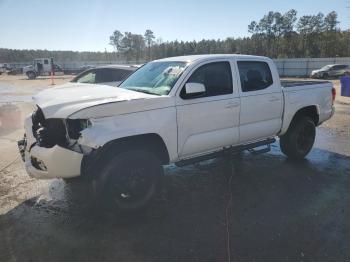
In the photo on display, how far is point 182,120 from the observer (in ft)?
15.5

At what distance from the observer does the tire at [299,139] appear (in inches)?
259

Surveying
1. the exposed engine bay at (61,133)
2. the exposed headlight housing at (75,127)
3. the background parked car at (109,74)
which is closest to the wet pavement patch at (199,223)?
the exposed engine bay at (61,133)

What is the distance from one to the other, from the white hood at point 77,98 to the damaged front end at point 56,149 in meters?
0.16

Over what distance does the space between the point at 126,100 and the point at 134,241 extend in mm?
1584

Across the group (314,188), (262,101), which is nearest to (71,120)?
(262,101)

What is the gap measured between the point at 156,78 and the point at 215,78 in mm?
846

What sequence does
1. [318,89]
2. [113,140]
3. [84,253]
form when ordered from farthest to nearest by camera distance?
1. [318,89]
2. [113,140]
3. [84,253]

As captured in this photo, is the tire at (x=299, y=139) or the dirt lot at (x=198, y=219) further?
the tire at (x=299, y=139)

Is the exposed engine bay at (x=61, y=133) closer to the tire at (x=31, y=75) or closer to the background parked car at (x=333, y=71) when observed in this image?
the background parked car at (x=333, y=71)

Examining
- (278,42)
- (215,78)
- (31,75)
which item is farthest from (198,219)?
(278,42)

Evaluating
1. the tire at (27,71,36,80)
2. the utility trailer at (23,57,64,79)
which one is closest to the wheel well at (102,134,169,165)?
the tire at (27,71,36,80)

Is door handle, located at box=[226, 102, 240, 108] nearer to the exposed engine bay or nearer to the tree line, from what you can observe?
the exposed engine bay

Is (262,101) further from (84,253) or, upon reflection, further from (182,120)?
(84,253)

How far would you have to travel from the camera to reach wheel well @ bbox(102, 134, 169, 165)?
14.0 ft
